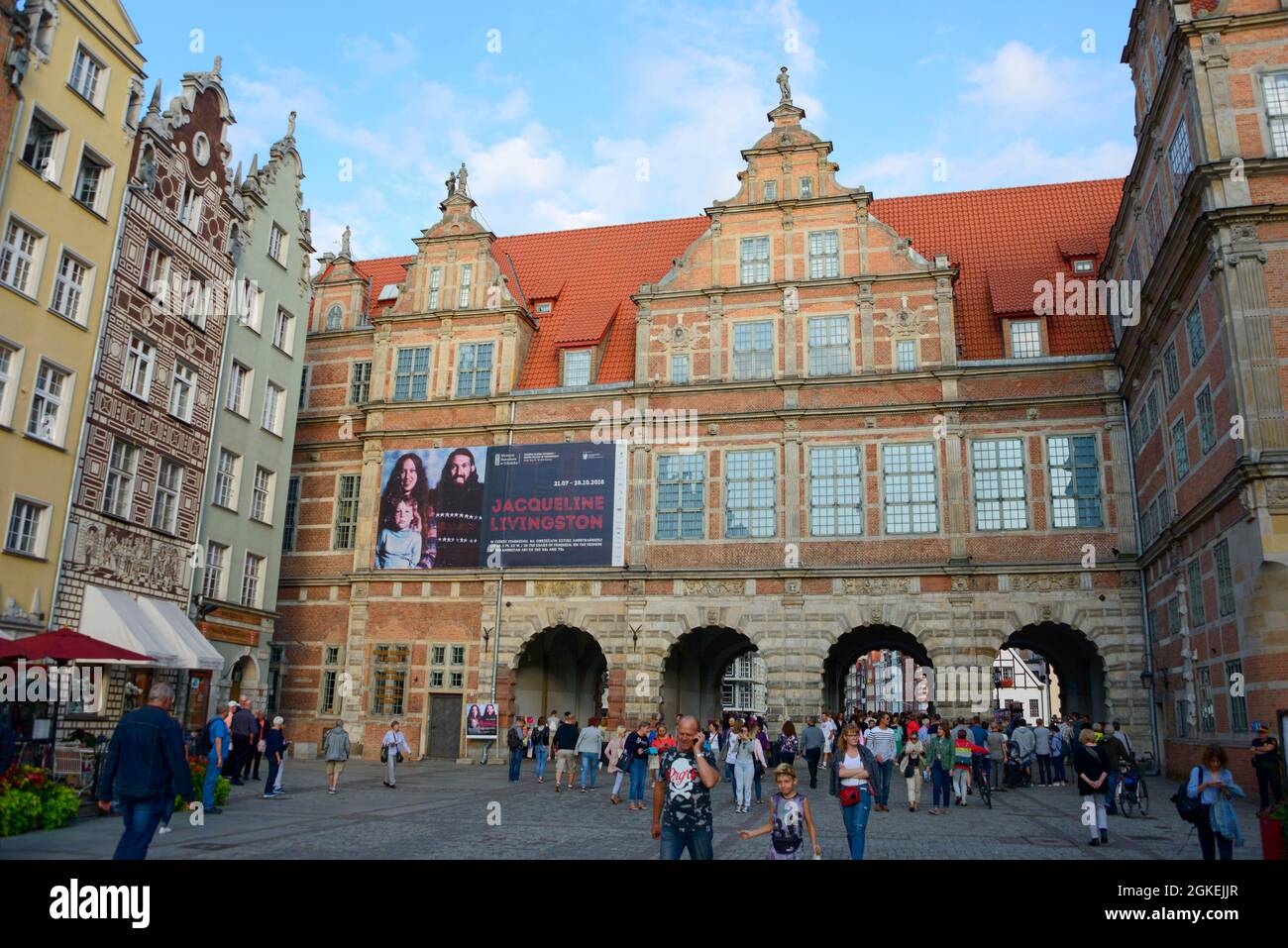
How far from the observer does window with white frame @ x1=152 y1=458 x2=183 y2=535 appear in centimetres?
2667

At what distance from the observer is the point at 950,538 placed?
1148 inches

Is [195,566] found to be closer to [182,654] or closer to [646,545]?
[182,654]

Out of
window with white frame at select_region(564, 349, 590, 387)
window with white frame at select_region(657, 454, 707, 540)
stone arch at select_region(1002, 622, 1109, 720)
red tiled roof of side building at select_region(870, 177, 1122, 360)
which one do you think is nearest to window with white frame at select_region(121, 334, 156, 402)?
window with white frame at select_region(564, 349, 590, 387)

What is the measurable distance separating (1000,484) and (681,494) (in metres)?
9.51

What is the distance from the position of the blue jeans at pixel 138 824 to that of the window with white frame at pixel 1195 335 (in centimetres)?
2048

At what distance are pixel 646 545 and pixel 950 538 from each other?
9.08m

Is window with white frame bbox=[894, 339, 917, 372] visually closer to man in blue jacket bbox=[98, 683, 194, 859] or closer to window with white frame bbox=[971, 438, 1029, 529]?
window with white frame bbox=[971, 438, 1029, 529]

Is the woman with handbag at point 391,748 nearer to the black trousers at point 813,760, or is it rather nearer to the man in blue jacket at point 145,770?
the black trousers at point 813,760

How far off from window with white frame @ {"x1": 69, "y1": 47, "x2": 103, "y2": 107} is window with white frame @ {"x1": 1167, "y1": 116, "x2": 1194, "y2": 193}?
2487 centimetres

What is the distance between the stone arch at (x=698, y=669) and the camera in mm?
32094

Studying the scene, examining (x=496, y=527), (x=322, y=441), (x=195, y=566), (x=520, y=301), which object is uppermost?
(x=520, y=301)

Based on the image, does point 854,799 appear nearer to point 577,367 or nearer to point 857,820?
point 857,820

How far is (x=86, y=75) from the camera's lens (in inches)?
944
